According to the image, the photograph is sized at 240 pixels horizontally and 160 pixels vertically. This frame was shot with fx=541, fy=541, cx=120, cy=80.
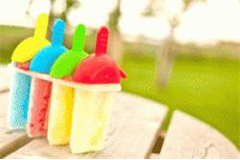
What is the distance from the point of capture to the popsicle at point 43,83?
3.51ft

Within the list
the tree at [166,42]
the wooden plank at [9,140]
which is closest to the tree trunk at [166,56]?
the tree at [166,42]

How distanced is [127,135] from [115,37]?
3.62 m

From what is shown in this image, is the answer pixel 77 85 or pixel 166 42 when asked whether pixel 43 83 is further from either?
pixel 166 42

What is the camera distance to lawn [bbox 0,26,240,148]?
440cm

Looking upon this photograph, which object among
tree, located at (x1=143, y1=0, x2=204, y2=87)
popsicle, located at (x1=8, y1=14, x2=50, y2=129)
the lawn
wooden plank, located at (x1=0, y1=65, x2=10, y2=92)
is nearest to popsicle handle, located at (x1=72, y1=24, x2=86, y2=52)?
popsicle, located at (x1=8, y1=14, x2=50, y2=129)

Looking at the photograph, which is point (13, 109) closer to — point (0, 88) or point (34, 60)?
point (34, 60)

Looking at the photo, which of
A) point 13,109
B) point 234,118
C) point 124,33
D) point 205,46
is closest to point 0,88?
point 13,109

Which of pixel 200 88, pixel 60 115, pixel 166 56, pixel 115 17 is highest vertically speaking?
pixel 60 115

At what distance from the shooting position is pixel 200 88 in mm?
5730

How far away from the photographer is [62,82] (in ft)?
3.34

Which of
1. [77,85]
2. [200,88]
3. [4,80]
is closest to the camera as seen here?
[77,85]

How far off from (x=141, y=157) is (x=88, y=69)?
0.70 ft

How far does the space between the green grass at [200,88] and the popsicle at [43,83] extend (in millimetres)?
2710

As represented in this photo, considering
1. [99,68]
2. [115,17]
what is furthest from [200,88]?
[99,68]
